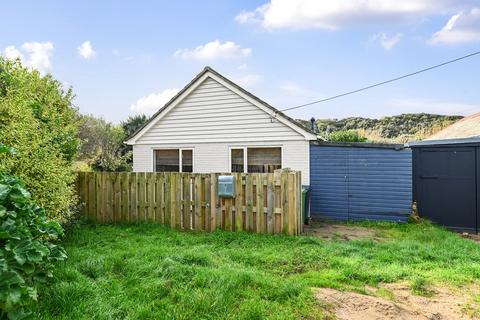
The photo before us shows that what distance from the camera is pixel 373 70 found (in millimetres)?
14531

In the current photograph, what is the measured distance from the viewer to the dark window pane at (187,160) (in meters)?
12.8

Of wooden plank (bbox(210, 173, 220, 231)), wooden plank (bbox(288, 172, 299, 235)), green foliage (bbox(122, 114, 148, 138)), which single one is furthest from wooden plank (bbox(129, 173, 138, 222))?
green foliage (bbox(122, 114, 148, 138))

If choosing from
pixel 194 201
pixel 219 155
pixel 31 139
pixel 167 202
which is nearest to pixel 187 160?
pixel 219 155

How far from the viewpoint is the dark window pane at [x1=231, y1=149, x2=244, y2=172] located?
39.2ft

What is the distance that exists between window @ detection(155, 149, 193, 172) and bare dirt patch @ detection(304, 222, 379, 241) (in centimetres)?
517

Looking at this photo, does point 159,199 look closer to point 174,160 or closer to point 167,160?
point 174,160

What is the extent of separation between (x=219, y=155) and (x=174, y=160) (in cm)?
185

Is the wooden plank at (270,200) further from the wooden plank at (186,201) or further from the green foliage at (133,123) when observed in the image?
the green foliage at (133,123)

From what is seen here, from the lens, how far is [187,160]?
12.8 m

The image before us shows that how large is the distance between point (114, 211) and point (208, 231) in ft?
8.68

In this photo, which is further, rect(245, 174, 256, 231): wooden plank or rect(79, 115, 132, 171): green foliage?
rect(79, 115, 132, 171): green foliage

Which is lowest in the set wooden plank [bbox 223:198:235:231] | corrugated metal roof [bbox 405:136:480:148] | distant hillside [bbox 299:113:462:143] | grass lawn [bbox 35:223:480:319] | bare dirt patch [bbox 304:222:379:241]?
bare dirt patch [bbox 304:222:379:241]

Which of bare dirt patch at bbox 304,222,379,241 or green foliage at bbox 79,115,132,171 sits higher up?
green foliage at bbox 79,115,132,171

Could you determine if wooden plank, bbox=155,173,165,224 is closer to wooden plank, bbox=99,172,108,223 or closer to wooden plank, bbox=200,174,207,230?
wooden plank, bbox=200,174,207,230
